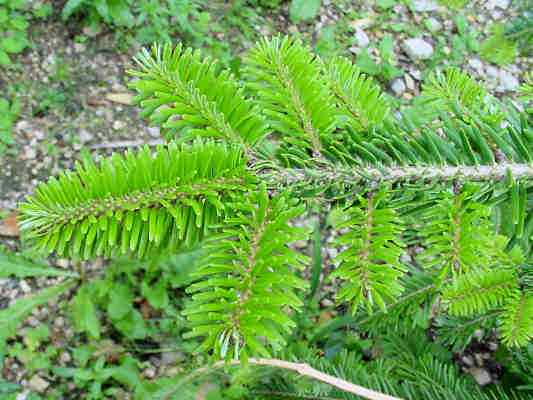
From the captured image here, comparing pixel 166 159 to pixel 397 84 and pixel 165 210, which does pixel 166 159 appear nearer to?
pixel 165 210

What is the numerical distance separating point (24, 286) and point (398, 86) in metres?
2.37

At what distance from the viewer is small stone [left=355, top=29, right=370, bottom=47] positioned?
3.39 meters

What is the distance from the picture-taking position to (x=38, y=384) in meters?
2.21

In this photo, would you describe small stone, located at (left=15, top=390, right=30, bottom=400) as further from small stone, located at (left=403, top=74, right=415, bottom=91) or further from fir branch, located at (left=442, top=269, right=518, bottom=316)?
small stone, located at (left=403, top=74, right=415, bottom=91)

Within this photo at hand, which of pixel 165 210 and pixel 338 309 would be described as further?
pixel 338 309

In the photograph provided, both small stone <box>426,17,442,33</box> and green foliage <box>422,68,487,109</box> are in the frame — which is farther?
small stone <box>426,17,442,33</box>

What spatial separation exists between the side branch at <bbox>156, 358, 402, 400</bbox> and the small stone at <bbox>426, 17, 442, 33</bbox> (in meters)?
2.80

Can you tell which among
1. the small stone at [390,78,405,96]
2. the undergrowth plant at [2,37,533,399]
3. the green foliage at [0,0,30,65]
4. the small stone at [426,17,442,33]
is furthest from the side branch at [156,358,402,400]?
the small stone at [426,17,442,33]

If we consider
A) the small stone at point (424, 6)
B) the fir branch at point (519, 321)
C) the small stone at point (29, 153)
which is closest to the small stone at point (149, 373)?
the small stone at point (29, 153)

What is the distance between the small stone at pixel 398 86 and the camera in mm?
3277

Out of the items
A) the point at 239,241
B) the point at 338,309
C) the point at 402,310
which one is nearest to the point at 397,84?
the point at 338,309

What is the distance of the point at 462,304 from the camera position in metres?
1.25

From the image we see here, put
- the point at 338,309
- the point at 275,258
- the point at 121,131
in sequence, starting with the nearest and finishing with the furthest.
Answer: the point at 275,258
the point at 338,309
the point at 121,131

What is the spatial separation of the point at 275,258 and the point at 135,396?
1566 mm
